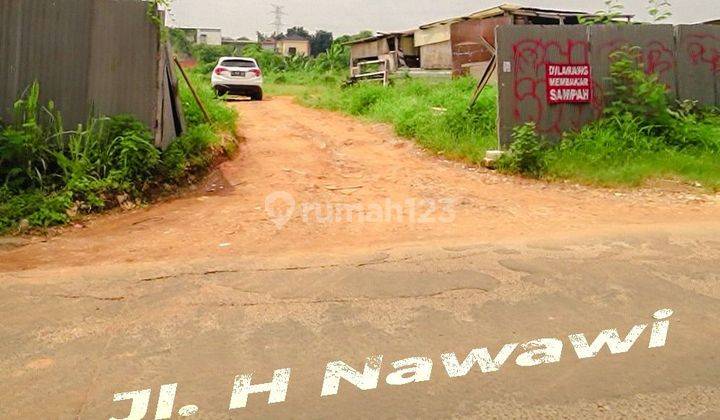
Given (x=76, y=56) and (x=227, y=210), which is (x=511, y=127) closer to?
(x=227, y=210)

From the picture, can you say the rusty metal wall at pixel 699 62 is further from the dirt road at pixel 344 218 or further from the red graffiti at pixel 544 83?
the dirt road at pixel 344 218

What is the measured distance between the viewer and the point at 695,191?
755 centimetres

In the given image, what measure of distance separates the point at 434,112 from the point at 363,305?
27.5ft

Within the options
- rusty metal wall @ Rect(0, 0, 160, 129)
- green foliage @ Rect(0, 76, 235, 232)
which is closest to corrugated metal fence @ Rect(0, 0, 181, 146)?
rusty metal wall @ Rect(0, 0, 160, 129)

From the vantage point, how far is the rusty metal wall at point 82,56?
6742 mm

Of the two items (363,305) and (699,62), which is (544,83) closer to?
(699,62)

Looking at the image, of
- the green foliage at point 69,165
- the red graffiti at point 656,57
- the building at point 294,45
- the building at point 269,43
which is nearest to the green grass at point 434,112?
the red graffiti at point 656,57

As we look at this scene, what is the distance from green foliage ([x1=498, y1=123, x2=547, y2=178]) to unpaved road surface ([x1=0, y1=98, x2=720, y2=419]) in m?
1.60

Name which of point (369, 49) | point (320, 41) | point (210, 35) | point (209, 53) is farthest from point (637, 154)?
point (320, 41)

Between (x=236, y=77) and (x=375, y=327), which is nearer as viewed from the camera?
(x=375, y=327)

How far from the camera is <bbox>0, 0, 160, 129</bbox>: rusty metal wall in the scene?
Answer: 265 inches

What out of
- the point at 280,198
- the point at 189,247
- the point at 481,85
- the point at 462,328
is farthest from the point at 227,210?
the point at 481,85

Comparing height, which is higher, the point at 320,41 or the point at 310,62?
the point at 320,41

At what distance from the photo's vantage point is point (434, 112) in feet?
38.0
